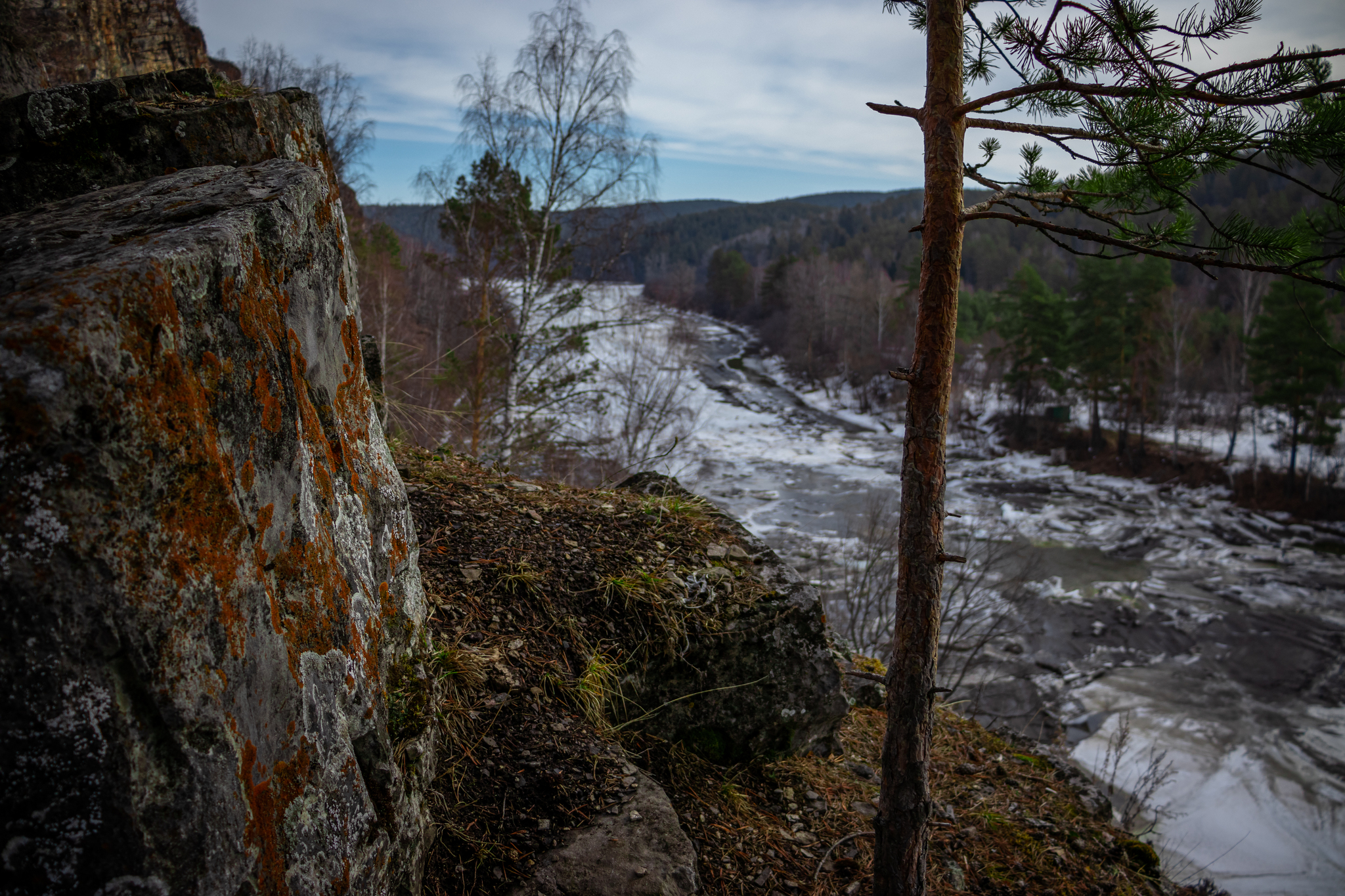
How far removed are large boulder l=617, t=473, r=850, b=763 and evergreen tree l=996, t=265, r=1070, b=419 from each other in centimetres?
3051

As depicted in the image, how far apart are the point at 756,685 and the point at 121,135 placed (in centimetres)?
334

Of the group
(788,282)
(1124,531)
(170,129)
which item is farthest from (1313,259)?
(788,282)

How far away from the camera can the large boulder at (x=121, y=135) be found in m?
2.07

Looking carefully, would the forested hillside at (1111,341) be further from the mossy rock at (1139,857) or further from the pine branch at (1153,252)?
the mossy rock at (1139,857)

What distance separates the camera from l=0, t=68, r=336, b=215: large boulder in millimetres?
2074

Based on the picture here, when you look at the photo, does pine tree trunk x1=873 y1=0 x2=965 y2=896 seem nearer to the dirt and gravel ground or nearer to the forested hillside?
the dirt and gravel ground

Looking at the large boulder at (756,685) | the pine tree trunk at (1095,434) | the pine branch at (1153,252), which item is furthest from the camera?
the pine tree trunk at (1095,434)

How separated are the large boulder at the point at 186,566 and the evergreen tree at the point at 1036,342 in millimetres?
32741

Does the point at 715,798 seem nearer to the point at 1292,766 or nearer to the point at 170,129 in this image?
the point at 170,129

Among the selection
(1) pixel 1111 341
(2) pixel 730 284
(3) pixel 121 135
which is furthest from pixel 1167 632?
(2) pixel 730 284

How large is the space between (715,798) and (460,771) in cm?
127

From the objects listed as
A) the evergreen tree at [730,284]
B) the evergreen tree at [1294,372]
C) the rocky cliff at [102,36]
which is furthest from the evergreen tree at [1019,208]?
the evergreen tree at [730,284]

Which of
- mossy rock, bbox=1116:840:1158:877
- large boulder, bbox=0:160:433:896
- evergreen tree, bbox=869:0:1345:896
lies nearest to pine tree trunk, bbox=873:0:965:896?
evergreen tree, bbox=869:0:1345:896

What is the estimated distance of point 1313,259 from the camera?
7.84ft
